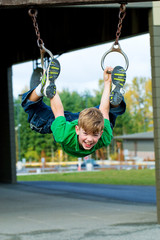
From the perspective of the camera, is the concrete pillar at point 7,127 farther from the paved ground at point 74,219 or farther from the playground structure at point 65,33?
the paved ground at point 74,219

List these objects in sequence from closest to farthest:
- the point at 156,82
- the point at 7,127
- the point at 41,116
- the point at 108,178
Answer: the point at 41,116 → the point at 156,82 → the point at 7,127 → the point at 108,178

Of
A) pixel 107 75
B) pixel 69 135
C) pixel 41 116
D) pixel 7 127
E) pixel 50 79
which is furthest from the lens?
pixel 7 127

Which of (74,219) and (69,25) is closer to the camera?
(74,219)

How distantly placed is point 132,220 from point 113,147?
188 ft

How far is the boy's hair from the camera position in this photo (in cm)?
443

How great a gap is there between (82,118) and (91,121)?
0.10 meters

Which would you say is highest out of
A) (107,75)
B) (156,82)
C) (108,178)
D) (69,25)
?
(69,25)

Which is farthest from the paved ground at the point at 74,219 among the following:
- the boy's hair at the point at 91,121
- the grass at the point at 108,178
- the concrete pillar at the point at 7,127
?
the grass at the point at 108,178

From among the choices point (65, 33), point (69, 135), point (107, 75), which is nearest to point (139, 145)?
point (65, 33)

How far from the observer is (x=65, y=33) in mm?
15867

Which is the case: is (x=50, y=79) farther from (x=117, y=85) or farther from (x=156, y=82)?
(x=156, y=82)

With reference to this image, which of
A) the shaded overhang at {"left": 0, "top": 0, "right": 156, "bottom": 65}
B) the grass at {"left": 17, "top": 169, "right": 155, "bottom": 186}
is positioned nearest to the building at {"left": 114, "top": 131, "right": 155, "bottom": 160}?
Result: the grass at {"left": 17, "top": 169, "right": 155, "bottom": 186}

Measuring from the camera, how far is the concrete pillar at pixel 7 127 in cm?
2219

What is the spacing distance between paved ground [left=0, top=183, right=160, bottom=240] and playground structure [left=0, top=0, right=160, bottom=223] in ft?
3.60
